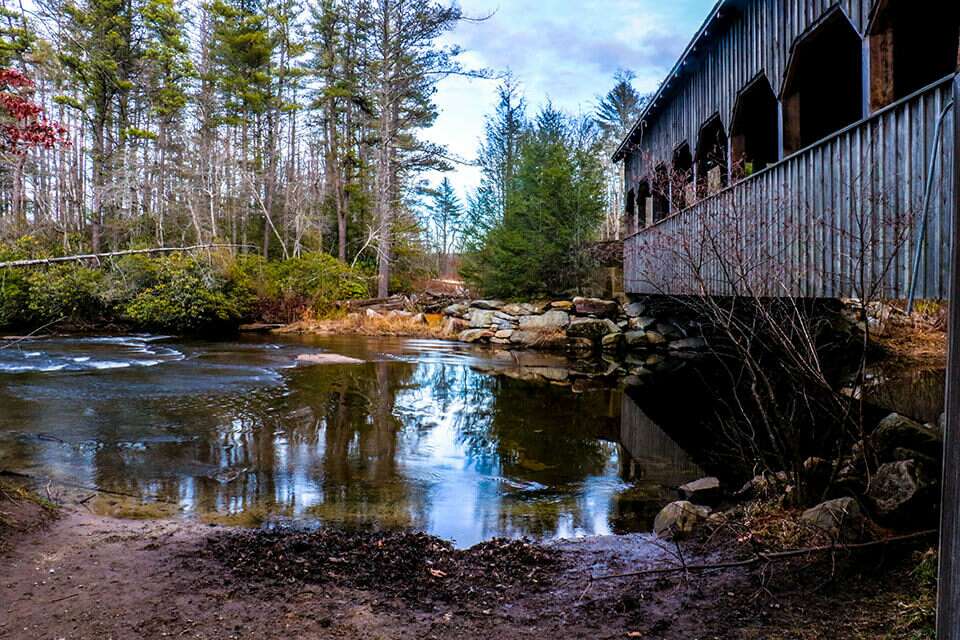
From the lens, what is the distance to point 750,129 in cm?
1210

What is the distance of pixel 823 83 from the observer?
10172 millimetres

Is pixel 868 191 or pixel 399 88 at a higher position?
Answer: pixel 399 88

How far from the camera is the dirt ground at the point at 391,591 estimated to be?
304 cm

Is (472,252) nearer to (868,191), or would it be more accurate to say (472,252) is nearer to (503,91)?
(503,91)

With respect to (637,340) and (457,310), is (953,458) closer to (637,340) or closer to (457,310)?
(637,340)

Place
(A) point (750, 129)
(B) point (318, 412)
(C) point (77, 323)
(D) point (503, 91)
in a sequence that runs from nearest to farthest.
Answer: (B) point (318, 412) → (A) point (750, 129) → (C) point (77, 323) → (D) point (503, 91)

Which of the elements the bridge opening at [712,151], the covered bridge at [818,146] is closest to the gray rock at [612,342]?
the covered bridge at [818,146]

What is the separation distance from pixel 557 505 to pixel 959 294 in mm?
4805

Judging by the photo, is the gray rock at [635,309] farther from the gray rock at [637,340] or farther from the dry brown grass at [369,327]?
the dry brown grass at [369,327]

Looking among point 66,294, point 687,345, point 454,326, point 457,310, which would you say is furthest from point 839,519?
A: point 66,294

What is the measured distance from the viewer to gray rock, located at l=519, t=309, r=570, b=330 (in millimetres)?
21027

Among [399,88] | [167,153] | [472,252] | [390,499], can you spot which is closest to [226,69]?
[167,153]

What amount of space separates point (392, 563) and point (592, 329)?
17.0 metres

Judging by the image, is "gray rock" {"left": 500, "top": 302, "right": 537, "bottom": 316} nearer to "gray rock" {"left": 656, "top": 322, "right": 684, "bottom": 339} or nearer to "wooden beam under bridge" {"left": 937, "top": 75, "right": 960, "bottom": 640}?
"gray rock" {"left": 656, "top": 322, "right": 684, "bottom": 339}
